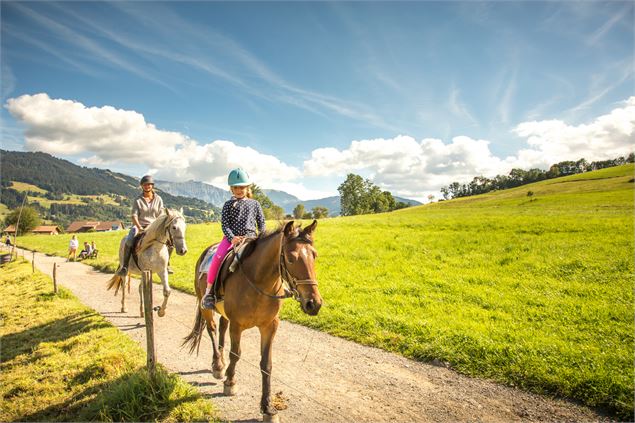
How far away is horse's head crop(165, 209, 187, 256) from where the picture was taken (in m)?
8.43

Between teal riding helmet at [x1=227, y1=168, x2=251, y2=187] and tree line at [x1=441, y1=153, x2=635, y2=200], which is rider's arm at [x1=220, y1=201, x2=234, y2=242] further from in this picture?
tree line at [x1=441, y1=153, x2=635, y2=200]

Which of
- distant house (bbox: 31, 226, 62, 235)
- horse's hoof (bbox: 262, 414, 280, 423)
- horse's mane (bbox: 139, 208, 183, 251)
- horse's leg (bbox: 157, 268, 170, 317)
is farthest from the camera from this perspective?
distant house (bbox: 31, 226, 62, 235)

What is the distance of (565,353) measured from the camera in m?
7.07

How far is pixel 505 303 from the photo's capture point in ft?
34.9

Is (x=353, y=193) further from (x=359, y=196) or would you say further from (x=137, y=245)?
(x=137, y=245)

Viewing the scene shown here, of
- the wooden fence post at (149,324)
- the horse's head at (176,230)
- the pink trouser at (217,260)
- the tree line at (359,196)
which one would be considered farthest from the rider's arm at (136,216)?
the tree line at (359,196)

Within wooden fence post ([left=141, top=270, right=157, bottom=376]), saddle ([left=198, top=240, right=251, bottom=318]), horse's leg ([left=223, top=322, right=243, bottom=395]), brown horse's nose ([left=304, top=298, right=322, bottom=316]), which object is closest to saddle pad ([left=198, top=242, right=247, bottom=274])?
saddle ([left=198, top=240, right=251, bottom=318])

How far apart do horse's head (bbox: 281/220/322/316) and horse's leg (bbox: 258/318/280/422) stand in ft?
4.14

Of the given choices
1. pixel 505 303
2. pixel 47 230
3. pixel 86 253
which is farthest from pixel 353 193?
pixel 47 230

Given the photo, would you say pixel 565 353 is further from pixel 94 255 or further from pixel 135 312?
pixel 94 255

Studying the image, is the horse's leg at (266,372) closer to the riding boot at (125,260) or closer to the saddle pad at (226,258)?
the saddle pad at (226,258)

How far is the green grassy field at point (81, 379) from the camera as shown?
5.15 metres

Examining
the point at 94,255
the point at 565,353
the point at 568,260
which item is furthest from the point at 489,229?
the point at 94,255

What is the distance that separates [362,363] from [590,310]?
316 inches
